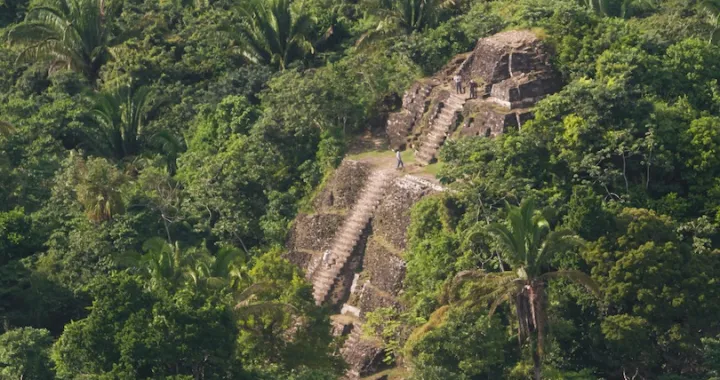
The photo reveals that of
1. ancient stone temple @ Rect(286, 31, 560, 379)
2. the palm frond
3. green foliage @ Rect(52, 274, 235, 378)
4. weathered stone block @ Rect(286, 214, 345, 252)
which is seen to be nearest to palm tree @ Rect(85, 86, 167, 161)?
Result: weathered stone block @ Rect(286, 214, 345, 252)

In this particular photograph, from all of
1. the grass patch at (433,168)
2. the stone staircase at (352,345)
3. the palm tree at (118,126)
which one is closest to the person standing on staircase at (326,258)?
the stone staircase at (352,345)

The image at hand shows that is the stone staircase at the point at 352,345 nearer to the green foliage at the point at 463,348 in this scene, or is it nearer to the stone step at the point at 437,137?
the green foliage at the point at 463,348

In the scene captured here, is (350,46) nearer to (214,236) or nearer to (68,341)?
(214,236)

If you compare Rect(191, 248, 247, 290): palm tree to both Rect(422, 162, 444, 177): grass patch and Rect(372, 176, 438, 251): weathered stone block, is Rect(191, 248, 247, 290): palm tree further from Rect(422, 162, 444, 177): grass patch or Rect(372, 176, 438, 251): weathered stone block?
Rect(422, 162, 444, 177): grass patch

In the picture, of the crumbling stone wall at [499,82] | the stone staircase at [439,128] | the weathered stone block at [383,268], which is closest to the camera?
the weathered stone block at [383,268]

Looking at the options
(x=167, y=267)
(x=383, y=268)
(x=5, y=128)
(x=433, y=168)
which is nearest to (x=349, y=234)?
(x=383, y=268)

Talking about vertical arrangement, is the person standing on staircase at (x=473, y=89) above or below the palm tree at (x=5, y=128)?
above

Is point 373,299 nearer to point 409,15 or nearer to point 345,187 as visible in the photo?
point 345,187
